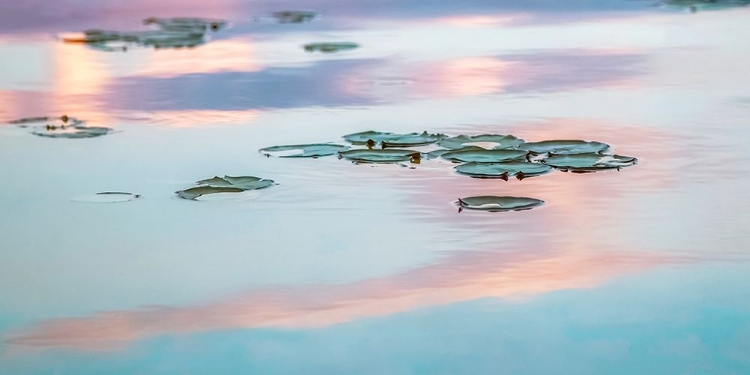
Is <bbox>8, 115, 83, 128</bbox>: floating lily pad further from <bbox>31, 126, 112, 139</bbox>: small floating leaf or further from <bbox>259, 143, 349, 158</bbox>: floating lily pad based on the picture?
<bbox>259, 143, 349, 158</bbox>: floating lily pad

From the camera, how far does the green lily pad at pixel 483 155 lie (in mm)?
5055

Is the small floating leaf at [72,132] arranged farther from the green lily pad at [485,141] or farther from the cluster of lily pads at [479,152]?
the green lily pad at [485,141]

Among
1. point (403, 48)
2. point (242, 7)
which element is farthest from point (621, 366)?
point (242, 7)

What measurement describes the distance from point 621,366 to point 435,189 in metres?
1.75

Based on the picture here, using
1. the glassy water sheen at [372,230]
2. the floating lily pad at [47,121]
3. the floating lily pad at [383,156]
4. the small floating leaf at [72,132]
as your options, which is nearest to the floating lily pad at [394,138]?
the floating lily pad at [383,156]

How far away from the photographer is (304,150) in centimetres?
545

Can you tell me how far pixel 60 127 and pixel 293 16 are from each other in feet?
18.0

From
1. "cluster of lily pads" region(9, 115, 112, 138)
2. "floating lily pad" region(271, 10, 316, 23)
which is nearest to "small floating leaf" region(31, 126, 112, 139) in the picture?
"cluster of lily pads" region(9, 115, 112, 138)

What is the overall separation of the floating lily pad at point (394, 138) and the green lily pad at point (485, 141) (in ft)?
0.28

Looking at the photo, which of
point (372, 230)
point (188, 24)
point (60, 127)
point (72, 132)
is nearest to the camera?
point (372, 230)

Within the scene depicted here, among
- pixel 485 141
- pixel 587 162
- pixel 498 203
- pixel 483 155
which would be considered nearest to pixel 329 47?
pixel 485 141

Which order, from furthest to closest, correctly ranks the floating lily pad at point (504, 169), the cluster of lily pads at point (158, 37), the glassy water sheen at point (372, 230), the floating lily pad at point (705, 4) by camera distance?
the floating lily pad at point (705, 4), the cluster of lily pads at point (158, 37), the floating lily pad at point (504, 169), the glassy water sheen at point (372, 230)

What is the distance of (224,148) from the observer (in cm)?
567

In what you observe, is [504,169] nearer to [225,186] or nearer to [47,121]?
[225,186]
